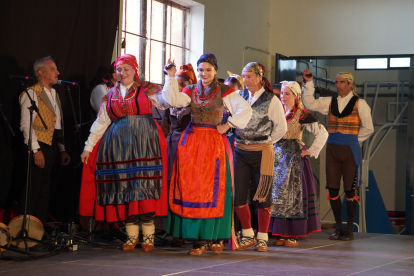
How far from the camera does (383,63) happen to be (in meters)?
10.1

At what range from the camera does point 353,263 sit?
3727mm

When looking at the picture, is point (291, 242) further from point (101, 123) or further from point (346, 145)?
point (101, 123)

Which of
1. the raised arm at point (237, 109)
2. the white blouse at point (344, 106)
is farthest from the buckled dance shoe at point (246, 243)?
the white blouse at point (344, 106)

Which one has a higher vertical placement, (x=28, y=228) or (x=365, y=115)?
(x=365, y=115)

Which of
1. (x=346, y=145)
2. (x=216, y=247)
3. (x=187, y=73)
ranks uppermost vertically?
(x=187, y=73)

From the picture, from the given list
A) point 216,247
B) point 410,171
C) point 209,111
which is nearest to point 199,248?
point 216,247

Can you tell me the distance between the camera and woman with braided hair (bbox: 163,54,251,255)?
157 inches

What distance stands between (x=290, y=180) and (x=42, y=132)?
223cm

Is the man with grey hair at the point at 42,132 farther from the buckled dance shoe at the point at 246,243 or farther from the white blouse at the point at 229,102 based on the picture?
the buckled dance shoe at the point at 246,243

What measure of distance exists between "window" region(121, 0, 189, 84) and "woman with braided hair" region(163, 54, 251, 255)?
2015 millimetres

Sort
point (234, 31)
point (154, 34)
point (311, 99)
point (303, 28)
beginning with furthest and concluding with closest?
1. point (303, 28)
2. point (234, 31)
3. point (154, 34)
4. point (311, 99)

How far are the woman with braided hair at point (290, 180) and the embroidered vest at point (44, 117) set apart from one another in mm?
2026

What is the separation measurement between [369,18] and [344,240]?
3.66m

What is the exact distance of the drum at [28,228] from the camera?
3902 millimetres
